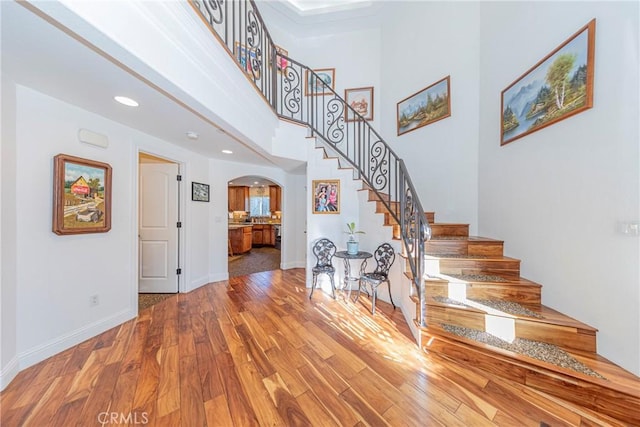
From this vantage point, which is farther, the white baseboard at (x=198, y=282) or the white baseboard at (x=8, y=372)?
the white baseboard at (x=198, y=282)

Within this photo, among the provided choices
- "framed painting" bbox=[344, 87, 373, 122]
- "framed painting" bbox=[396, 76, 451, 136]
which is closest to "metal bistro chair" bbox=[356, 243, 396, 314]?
"framed painting" bbox=[396, 76, 451, 136]

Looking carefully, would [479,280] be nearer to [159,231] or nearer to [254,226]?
[159,231]

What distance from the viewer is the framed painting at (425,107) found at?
143 inches

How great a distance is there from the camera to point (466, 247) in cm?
276

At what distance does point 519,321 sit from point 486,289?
389mm

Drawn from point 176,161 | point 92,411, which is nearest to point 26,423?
point 92,411

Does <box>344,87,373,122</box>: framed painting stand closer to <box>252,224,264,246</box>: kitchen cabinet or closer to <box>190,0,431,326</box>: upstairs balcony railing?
<box>190,0,431,326</box>: upstairs balcony railing

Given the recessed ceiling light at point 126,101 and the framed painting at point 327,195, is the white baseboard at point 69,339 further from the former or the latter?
the framed painting at point 327,195

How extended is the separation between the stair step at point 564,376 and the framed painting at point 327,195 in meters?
2.30

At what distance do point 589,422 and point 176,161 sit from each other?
482 cm

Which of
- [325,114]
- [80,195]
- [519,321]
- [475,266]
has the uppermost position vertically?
[325,114]

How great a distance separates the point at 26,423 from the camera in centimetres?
139

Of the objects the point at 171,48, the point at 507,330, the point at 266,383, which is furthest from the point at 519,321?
the point at 171,48

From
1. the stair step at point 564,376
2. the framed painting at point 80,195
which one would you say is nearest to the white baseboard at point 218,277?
the framed painting at point 80,195
